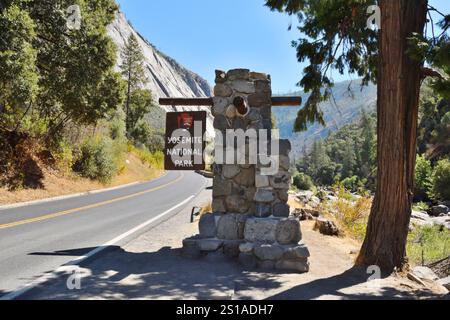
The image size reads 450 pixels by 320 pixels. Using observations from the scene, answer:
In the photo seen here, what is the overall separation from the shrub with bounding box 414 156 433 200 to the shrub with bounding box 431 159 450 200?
5.43 meters

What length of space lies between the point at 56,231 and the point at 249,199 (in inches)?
199

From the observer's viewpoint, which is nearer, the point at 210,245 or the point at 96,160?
the point at 210,245

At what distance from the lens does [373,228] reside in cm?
698

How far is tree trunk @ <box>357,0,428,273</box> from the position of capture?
22.1 feet

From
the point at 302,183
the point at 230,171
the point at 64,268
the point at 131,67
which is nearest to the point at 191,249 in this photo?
the point at 230,171

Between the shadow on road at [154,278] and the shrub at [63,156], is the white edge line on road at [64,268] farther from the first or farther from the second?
the shrub at [63,156]

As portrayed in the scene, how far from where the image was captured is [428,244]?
47.0 ft

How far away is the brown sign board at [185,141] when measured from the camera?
7.86 meters

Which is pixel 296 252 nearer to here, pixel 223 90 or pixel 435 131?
pixel 223 90

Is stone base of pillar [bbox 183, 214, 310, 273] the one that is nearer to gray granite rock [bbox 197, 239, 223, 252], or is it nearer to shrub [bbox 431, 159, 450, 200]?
gray granite rock [bbox 197, 239, 223, 252]

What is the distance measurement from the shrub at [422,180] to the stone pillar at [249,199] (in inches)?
1455

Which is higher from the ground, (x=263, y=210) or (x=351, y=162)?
(x=351, y=162)

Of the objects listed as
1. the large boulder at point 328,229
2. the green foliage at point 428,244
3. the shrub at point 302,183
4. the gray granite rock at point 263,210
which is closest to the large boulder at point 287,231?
the gray granite rock at point 263,210
